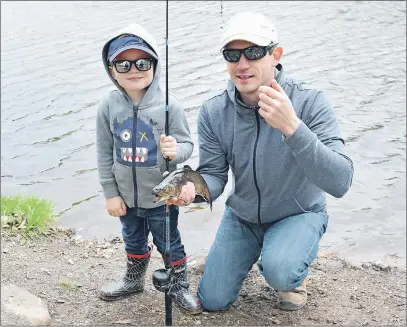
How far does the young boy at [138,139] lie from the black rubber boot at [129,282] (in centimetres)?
24

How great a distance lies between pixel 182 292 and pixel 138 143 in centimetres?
113

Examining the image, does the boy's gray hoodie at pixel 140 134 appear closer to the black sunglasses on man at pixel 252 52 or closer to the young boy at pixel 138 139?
the young boy at pixel 138 139

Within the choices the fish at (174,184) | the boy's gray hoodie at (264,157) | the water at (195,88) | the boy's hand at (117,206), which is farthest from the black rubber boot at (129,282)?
the water at (195,88)

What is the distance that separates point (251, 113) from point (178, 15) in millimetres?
11661

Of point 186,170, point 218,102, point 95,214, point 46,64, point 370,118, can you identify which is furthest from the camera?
point 46,64

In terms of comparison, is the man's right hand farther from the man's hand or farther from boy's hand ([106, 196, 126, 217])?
the man's hand

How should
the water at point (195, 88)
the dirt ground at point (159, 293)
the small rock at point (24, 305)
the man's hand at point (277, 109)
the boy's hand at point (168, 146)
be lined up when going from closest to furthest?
the man's hand at point (277, 109) < the boy's hand at point (168, 146) < the small rock at point (24, 305) < the dirt ground at point (159, 293) < the water at point (195, 88)

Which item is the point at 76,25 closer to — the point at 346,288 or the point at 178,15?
the point at 178,15

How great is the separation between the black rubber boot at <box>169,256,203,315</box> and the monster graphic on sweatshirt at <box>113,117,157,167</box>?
31.4 inches

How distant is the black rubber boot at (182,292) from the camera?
4.53 m

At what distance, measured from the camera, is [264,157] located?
428 cm

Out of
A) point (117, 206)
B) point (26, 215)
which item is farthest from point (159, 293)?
point (26, 215)

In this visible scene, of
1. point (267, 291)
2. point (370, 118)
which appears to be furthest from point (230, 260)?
point (370, 118)

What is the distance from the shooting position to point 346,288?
497 centimetres
